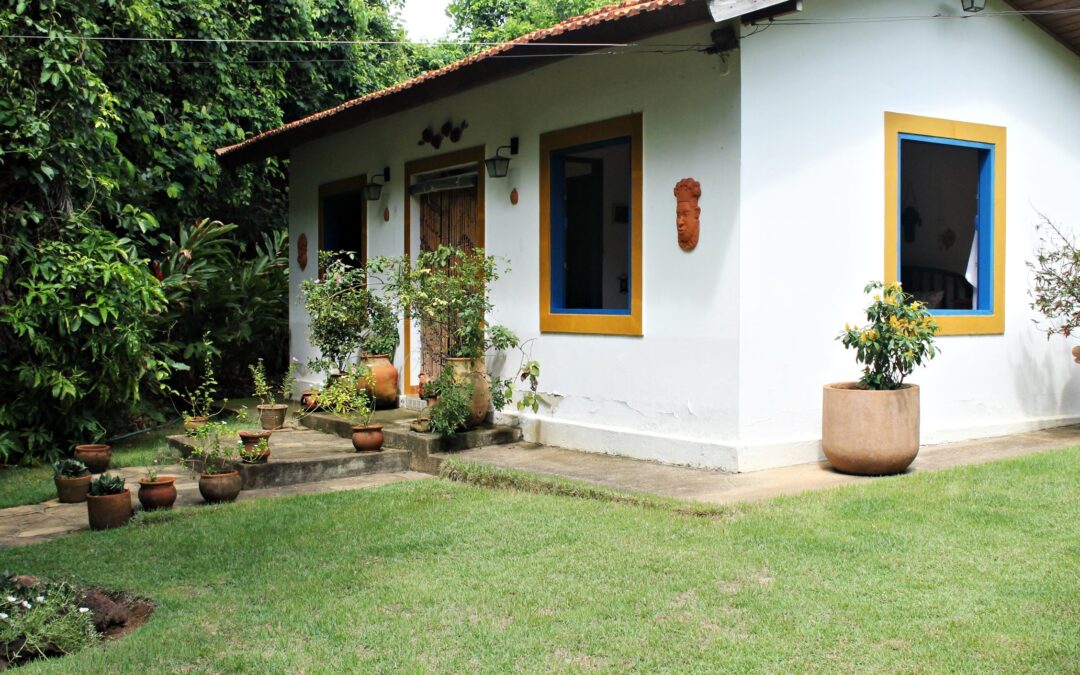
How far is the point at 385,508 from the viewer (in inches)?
245

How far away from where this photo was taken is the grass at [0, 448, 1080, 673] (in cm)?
370

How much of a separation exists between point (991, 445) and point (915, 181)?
4255 mm

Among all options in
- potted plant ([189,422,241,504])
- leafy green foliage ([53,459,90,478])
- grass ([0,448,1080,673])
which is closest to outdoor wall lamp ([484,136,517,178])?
potted plant ([189,422,241,504])

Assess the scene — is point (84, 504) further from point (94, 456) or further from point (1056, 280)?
point (1056, 280)

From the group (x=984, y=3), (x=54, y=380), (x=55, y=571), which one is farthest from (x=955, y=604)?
(x=54, y=380)

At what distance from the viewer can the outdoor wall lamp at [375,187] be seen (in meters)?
10.9

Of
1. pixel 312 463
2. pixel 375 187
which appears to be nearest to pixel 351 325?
pixel 375 187

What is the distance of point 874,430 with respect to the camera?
6.75 meters

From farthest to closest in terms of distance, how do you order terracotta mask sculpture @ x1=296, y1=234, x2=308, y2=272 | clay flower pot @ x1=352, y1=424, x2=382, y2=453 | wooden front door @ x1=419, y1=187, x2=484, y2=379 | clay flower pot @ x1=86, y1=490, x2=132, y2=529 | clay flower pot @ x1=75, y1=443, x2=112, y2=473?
terracotta mask sculpture @ x1=296, y1=234, x2=308, y2=272
wooden front door @ x1=419, y1=187, x2=484, y2=379
clay flower pot @ x1=75, y1=443, x2=112, y2=473
clay flower pot @ x1=352, y1=424, x2=382, y2=453
clay flower pot @ x1=86, y1=490, x2=132, y2=529

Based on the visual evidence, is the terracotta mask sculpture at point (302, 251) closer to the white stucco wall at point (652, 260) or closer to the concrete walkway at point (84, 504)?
the white stucco wall at point (652, 260)

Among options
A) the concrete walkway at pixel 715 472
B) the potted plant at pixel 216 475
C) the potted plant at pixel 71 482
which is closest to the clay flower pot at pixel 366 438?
the concrete walkway at pixel 715 472

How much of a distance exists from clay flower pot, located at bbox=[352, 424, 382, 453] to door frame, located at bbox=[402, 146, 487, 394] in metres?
1.42

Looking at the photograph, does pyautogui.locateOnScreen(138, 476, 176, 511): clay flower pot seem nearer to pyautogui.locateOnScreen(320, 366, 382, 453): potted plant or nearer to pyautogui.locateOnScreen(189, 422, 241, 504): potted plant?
pyautogui.locateOnScreen(189, 422, 241, 504): potted plant

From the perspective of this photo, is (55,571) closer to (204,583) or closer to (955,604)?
(204,583)
